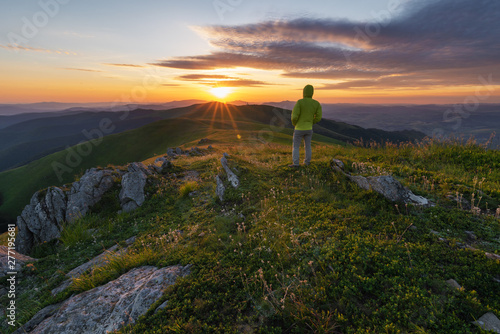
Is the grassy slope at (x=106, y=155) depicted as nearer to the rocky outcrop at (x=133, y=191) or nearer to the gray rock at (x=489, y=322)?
the rocky outcrop at (x=133, y=191)

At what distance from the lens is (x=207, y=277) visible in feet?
15.9

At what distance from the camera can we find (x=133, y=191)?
37.0 feet

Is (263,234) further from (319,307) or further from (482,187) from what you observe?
(482,187)

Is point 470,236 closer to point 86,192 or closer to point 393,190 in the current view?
point 393,190

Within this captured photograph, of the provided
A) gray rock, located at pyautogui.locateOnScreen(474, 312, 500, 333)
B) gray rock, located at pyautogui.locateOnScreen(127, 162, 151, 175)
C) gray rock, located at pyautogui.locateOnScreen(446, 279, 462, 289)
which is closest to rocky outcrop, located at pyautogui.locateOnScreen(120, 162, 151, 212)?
gray rock, located at pyautogui.locateOnScreen(127, 162, 151, 175)

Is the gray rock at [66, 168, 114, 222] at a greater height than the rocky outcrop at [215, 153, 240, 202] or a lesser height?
lesser

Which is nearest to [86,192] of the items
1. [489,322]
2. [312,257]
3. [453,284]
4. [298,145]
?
[298,145]

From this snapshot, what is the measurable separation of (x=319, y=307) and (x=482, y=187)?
7663 mm

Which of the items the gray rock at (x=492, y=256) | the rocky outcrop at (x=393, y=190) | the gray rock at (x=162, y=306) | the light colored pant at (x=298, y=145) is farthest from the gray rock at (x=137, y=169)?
the gray rock at (x=492, y=256)

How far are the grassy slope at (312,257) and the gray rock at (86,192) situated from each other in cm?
157

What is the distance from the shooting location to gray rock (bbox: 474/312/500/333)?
121 inches

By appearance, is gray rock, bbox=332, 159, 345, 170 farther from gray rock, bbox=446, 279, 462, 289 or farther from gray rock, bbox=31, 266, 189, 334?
gray rock, bbox=31, 266, 189, 334

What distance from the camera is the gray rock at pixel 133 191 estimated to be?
1086 cm

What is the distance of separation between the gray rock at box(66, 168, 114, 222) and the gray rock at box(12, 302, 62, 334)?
6.46 m
